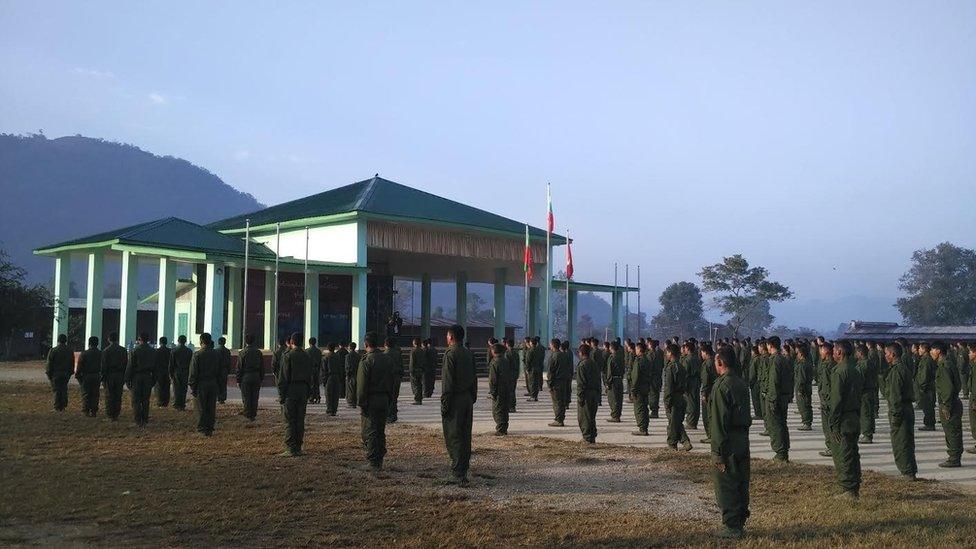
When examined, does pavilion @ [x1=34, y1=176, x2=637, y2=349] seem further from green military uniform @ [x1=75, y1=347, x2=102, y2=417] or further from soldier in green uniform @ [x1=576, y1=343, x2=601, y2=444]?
soldier in green uniform @ [x1=576, y1=343, x2=601, y2=444]

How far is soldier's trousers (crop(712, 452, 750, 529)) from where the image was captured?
6.95 m

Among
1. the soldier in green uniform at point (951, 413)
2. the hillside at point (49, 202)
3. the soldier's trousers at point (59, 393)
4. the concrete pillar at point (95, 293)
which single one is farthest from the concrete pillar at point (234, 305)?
the hillside at point (49, 202)

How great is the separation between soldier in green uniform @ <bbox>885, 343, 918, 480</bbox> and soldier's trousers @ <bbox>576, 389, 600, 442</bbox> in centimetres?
448

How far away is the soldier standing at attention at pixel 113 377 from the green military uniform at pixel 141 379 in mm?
249

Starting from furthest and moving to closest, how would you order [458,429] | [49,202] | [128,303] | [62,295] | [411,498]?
[49,202] < [62,295] < [128,303] < [458,429] < [411,498]

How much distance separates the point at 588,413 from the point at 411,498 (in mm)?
5237

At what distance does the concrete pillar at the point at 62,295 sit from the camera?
29359mm

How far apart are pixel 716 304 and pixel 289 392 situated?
48026 mm

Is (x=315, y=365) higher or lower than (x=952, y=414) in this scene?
higher

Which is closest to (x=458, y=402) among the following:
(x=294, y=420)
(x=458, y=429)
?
(x=458, y=429)

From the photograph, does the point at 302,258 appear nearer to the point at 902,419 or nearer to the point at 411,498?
the point at 411,498

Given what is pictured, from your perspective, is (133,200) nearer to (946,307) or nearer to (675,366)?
(946,307)

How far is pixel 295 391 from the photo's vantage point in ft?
36.8

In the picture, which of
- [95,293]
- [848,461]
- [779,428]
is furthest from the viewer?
[95,293]
